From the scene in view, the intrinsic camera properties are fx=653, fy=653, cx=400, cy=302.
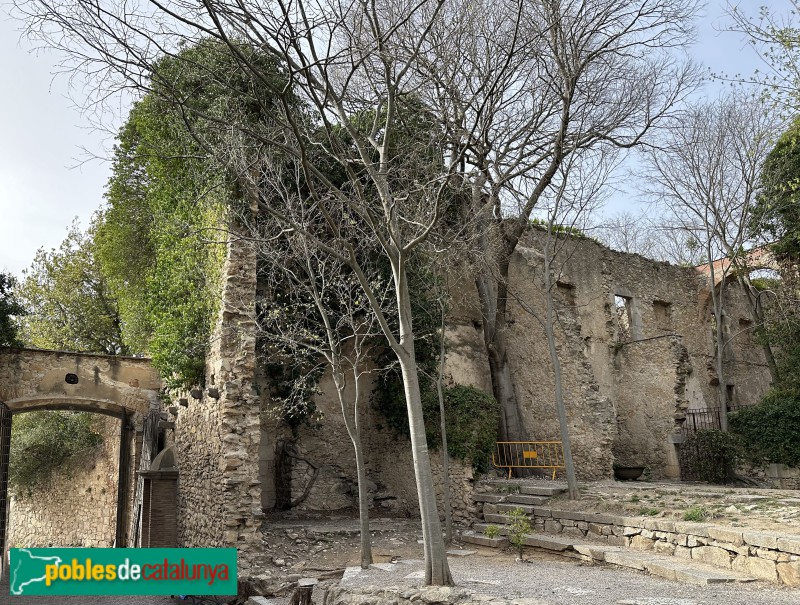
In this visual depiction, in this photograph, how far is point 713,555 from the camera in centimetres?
783

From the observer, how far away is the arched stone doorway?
12852 mm

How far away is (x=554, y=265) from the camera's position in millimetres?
18250

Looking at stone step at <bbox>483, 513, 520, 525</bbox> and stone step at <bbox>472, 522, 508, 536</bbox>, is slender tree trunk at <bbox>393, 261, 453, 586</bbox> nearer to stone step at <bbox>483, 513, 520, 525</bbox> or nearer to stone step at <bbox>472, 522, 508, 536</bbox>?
stone step at <bbox>472, 522, 508, 536</bbox>

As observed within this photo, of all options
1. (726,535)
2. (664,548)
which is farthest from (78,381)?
(726,535)

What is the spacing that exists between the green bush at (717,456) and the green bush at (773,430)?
0.37 metres

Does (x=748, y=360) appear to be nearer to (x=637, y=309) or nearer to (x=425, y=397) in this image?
(x=637, y=309)

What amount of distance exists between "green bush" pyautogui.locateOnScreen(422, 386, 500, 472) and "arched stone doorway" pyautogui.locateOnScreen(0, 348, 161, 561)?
20.0 ft

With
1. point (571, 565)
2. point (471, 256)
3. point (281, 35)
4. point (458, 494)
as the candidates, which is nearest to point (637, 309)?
point (471, 256)

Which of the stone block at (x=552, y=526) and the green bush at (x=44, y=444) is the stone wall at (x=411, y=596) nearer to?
the stone block at (x=552, y=526)

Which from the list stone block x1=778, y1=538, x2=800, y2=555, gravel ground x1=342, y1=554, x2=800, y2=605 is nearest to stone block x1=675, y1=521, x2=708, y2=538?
gravel ground x1=342, y1=554, x2=800, y2=605

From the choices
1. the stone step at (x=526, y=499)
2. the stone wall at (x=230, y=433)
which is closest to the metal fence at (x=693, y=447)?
the stone step at (x=526, y=499)

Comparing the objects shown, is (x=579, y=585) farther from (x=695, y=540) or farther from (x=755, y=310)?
(x=755, y=310)

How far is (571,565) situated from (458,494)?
4057 mm

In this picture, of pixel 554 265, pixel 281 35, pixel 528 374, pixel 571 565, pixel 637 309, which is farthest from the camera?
pixel 637 309
